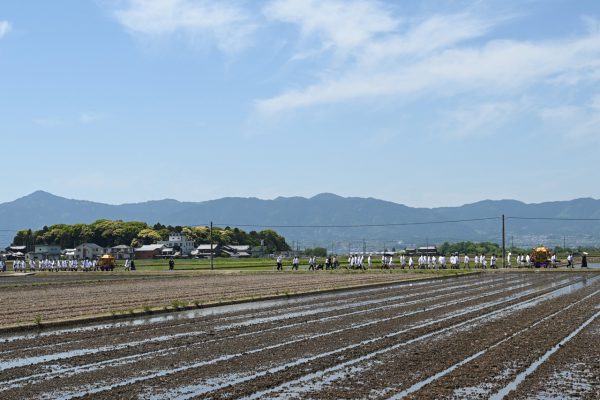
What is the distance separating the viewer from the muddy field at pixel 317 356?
12.5m

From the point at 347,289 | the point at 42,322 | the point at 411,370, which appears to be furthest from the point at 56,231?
the point at 411,370

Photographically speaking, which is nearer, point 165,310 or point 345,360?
point 345,360

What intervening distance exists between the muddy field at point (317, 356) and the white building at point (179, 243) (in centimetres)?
15253

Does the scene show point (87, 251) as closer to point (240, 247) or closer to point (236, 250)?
point (236, 250)

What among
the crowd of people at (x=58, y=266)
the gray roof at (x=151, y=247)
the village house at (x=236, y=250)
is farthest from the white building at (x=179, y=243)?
the crowd of people at (x=58, y=266)

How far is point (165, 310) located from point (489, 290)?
18465 millimetres

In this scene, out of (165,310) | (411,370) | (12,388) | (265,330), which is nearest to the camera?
(12,388)

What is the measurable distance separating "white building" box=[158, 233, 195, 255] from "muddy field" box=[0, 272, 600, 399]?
153m

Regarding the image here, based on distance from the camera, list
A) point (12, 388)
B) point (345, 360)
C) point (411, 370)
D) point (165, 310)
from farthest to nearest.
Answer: point (165, 310) < point (345, 360) < point (411, 370) < point (12, 388)

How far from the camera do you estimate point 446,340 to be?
60.1 feet

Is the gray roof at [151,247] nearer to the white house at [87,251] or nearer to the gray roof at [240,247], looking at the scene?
the white house at [87,251]

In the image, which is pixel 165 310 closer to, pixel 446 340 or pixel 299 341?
pixel 299 341

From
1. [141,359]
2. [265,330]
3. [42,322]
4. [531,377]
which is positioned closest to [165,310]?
[42,322]

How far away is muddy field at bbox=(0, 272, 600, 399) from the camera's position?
12.5 metres
